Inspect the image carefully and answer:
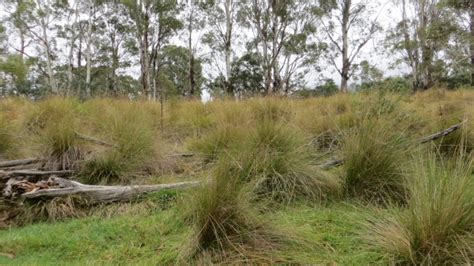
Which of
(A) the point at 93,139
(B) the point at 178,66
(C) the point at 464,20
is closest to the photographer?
(A) the point at 93,139

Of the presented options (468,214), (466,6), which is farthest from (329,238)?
(466,6)

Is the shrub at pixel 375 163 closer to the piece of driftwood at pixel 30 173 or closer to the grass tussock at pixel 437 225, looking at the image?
the grass tussock at pixel 437 225

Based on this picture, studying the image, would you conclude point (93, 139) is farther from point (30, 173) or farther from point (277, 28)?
point (277, 28)

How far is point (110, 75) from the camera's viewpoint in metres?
31.2

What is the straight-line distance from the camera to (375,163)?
3.09m

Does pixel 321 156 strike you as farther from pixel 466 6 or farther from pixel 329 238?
pixel 466 6

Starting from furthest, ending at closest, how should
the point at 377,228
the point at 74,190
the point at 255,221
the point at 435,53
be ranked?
the point at 435,53
the point at 74,190
the point at 255,221
the point at 377,228

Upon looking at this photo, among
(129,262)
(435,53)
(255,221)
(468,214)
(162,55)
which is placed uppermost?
(162,55)

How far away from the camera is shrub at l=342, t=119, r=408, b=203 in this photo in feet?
9.98

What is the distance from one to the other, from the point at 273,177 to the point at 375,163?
94 centimetres

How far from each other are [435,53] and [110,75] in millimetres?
25616

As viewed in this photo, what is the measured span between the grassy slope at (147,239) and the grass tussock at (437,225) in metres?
0.18

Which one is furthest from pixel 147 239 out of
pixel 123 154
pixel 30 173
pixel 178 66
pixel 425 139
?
pixel 178 66

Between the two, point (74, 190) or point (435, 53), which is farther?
point (435, 53)
